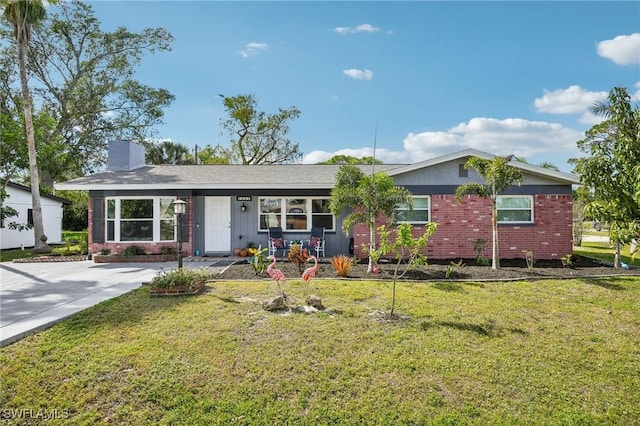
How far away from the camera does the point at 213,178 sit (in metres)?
13.0

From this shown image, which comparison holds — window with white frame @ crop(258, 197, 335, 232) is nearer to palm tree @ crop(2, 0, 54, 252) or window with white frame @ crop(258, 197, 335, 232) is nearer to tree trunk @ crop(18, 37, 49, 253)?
palm tree @ crop(2, 0, 54, 252)

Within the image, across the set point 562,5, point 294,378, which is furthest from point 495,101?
point 294,378

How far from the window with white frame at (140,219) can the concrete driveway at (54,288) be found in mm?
1372

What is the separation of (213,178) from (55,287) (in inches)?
249

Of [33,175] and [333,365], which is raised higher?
[33,175]

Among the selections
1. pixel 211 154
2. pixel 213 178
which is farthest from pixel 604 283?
pixel 211 154

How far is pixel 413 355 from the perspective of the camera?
430 centimetres

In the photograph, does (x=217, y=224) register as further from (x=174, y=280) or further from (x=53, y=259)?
(x=174, y=280)

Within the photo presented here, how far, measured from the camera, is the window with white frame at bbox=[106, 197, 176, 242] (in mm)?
12461

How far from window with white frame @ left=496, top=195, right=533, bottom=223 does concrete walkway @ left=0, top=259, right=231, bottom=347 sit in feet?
29.0

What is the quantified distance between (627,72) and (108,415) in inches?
415

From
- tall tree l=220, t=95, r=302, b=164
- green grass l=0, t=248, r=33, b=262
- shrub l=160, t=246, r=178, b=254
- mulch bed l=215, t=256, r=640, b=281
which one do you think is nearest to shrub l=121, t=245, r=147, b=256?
shrub l=160, t=246, r=178, b=254

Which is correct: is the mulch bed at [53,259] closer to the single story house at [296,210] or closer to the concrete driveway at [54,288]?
the concrete driveway at [54,288]

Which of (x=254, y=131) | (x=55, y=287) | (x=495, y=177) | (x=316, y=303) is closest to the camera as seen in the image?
(x=316, y=303)
